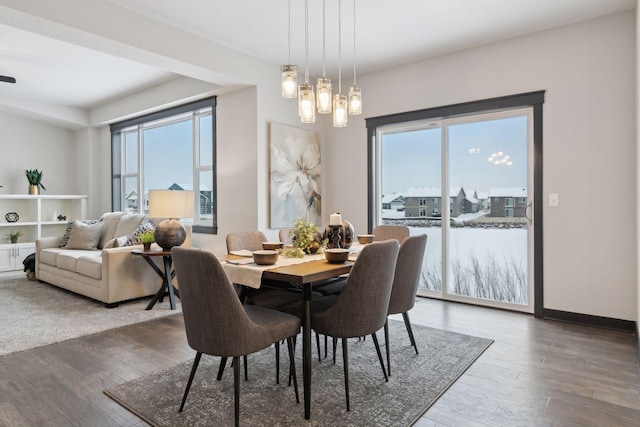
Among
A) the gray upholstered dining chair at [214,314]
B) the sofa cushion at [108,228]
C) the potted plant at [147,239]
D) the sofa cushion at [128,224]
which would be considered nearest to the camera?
the gray upholstered dining chair at [214,314]

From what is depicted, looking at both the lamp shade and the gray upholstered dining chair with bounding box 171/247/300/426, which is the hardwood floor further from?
the lamp shade

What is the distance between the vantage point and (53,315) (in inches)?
149

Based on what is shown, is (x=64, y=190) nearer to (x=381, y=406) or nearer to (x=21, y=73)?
(x=21, y=73)

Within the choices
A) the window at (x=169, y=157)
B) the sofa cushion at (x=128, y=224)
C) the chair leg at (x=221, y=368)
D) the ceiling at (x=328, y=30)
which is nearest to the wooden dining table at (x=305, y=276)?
the chair leg at (x=221, y=368)

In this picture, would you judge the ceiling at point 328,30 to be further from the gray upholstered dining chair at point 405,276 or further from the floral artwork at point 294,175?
the gray upholstered dining chair at point 405,276

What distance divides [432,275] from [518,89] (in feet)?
6.84

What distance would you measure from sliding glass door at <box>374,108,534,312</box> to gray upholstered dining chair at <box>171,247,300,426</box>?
9.45 ft

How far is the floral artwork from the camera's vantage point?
4.52 metres

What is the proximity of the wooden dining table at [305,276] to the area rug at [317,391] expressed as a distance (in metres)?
0.21

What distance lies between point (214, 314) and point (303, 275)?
46 centimetres

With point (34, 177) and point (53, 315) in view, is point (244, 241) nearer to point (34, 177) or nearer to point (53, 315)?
point (53, 315)

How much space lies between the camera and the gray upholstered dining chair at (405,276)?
8.16 feet

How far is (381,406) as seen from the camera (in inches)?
82.1

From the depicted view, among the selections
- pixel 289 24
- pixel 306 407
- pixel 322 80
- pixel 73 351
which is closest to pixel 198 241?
pixel 73 351
